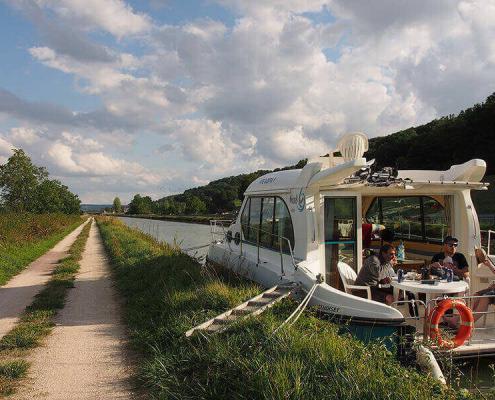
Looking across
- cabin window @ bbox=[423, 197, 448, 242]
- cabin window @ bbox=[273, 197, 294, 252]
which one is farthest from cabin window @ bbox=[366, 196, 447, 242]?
cabin window @ bbox=[273, 197, 294, 252]

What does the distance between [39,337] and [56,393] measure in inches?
84.6

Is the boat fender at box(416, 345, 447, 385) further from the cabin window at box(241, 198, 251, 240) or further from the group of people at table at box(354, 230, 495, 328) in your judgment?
the cabin window at box(241, 198, 251, 240)

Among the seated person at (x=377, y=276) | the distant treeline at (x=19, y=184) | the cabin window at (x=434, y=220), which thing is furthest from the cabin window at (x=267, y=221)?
the distant treeline at (x=19, y=184)

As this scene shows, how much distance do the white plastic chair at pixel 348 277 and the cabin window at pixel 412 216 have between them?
98.1 inches

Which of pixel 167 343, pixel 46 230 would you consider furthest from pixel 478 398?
pixel 46 230

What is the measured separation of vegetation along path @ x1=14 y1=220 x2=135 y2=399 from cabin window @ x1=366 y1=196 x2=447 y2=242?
230 inches

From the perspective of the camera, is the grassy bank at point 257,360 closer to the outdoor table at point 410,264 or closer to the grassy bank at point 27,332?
the grassy bank at point 27,332

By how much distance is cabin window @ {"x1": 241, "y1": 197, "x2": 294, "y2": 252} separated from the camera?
8045 millimetres

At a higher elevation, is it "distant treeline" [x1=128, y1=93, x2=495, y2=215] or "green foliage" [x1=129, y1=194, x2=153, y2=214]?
"distant treeline" [x1=128, y1=93, x2=495, y2=215]

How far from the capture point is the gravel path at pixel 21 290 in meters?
7.84

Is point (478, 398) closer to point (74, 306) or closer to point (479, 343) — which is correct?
point (479, 343)

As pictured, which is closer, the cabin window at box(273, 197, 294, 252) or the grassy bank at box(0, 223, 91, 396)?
the grassy bank at box(0, 223, 91, 396)

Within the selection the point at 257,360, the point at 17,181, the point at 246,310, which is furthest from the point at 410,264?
the point at 17,181

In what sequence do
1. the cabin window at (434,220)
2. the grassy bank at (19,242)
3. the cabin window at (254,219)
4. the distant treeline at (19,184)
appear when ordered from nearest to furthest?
the cabin window at (434,220)
the cabin window at (254,219)
the grassy bank at (19,242)
the distant treeline at (19,184)
